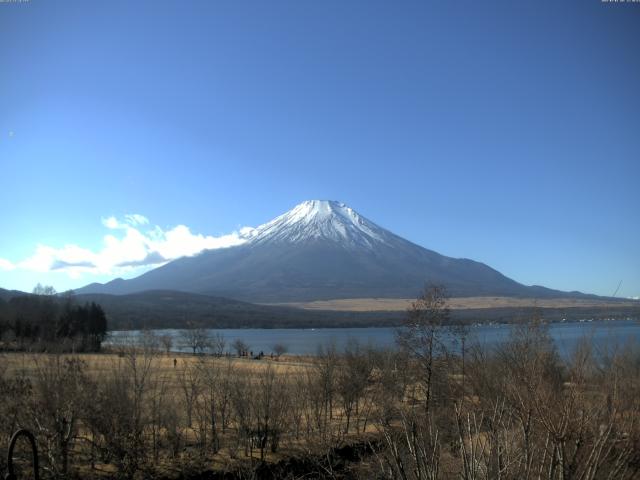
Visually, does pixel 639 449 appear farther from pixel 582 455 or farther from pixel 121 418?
pixel 121 418

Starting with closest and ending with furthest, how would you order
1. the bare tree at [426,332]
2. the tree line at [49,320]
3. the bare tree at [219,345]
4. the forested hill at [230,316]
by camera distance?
the bare tree at [219,345] → the bare tree at [426,332] → the tree line at [49,320] → the forested hill at [230,316]

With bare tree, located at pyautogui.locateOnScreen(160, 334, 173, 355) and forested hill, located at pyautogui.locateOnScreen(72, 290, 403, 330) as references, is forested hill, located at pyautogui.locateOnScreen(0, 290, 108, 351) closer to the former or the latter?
bare tree, located at pyautogui.locateOnScreen(160, 334, 173, 355)

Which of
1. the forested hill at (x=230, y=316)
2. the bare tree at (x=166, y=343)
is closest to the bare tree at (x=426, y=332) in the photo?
the bare tree at (x=166, y=343)

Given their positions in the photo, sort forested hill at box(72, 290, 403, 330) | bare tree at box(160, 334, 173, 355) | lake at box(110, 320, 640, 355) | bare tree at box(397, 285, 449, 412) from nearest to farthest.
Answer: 1. lake at box(110, 320, 640, 355)
2. bare tree at box(397, 285, 449, 412)
3. bare tree at box(160, 334, 173, 355)
4. forested hill at box(72, 290, 403, 330)

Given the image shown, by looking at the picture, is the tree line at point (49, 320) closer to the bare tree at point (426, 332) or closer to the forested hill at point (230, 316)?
the bare tree at point (426, 332)

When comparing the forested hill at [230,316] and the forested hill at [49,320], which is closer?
the forested hill at [49,320]

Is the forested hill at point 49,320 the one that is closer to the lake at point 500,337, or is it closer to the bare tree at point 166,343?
the lake at point 500,337

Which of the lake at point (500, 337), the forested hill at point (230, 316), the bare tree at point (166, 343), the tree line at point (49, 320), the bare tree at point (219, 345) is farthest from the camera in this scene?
the forested hill at point (230, 316)

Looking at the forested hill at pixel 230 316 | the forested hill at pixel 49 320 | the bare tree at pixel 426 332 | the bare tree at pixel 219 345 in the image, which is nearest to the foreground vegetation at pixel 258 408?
the bare tree at pixel 426 332

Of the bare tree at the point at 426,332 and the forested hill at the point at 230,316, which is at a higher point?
the bare tree at the point at 426,332

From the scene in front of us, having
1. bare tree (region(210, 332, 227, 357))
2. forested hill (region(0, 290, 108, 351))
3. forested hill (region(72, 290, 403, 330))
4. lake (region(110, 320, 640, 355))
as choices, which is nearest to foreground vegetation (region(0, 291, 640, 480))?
lake (region(110, 320, 640, 355))

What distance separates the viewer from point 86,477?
14516 millimetres

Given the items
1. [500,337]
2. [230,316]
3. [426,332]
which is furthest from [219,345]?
[230,316]

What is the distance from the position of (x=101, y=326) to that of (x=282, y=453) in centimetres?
6854
